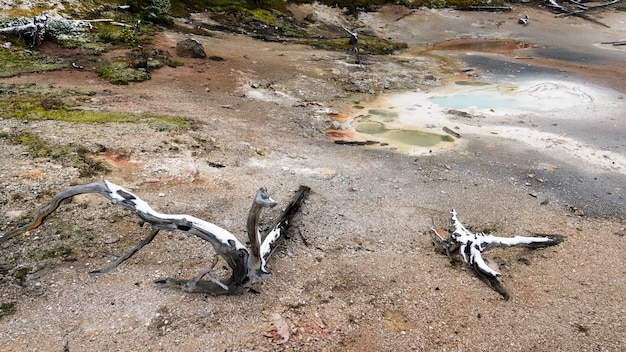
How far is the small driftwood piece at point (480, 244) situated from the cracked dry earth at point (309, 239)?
0.73 ft

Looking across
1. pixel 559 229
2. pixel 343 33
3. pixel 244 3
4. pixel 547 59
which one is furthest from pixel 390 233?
pixel 244 3

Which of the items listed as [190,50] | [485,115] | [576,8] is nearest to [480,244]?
[485,115]

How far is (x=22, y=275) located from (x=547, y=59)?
3330 centimetres

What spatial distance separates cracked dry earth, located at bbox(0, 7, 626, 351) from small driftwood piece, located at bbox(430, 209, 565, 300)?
0.73 ft

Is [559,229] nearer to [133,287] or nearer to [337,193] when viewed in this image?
[337,193]

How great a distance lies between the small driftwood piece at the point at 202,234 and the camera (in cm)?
636

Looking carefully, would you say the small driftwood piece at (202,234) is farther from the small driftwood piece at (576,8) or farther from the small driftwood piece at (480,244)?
the small driftwood piece at (576,8)

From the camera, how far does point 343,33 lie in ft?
121

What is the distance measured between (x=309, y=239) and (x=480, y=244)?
12.2 ft

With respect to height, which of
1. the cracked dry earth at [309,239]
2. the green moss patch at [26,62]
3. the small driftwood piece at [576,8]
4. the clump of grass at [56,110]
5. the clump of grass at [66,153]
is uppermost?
the small driftwood piece at [576,8]

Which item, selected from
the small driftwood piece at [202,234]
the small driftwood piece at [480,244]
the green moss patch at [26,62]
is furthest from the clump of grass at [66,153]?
the small driftwood piece at [480,244]

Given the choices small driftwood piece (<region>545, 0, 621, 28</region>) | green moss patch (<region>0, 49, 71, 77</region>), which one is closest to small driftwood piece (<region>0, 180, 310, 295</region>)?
green moss patch (<region>0, 49, 71, 77</region>)

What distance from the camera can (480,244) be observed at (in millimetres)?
8672

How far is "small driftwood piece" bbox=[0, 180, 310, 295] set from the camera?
636cm
